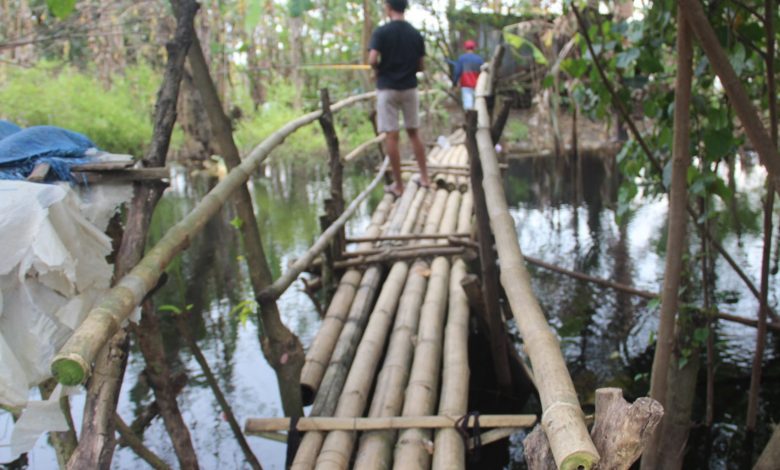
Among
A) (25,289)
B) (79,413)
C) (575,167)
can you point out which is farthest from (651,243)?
(25,289)

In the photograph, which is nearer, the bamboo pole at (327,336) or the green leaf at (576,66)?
the bamboo pole at (327,336)

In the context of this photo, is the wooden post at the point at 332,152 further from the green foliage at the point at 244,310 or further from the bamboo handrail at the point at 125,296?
the bamboo handrail at the point at 125,296

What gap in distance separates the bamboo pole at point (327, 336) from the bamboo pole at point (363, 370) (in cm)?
12

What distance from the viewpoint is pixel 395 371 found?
2.87 meters

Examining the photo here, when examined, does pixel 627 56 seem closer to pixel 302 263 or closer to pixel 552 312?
pixel 302 263

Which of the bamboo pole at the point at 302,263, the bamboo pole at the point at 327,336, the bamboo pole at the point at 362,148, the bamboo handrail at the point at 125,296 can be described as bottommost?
the bamboo pole at the point at 327,336

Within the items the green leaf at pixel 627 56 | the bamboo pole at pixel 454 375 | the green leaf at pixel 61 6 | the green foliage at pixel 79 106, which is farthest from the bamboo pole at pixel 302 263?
the green foliage at pixel 79 106

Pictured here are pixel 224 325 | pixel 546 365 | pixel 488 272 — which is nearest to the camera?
pixel 546 365

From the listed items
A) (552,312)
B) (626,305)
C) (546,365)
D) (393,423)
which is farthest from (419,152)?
(546,365)

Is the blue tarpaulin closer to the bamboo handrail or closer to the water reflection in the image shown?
the bamboo handrail

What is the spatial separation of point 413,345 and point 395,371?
0.35 m

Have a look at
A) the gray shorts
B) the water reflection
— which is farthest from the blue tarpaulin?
the gray shorts

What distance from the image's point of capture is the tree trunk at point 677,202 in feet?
6.73

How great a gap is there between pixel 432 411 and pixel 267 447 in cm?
150
